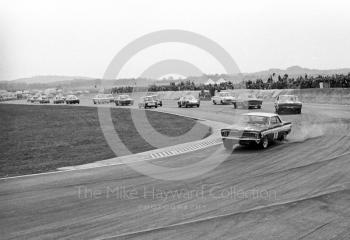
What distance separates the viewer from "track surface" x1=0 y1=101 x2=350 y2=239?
6.35 metres

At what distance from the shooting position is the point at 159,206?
7707 mm

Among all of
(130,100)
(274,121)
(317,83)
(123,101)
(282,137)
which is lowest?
(282,137)

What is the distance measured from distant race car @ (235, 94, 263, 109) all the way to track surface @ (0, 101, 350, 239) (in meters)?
20.9

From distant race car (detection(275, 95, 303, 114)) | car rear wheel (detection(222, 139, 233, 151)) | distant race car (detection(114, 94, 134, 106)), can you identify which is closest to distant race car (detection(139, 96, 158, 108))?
distant race car (detection(114, 94, 134, 106))

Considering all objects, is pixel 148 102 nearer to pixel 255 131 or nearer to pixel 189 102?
pixel 189 102

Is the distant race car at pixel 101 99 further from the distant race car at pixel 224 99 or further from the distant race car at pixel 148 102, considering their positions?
the distant race car at pixel 224 99

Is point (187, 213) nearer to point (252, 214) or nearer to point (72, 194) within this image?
point (252, 214)

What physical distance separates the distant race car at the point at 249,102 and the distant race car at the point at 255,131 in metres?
17.0

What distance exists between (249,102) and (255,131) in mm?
19259

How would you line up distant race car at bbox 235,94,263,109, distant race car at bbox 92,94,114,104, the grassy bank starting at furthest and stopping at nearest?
distant race car at bbox 92,94,114,104
distant race car at bbox 235,94,263,109
the grassy bank

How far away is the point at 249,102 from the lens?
33125 mm

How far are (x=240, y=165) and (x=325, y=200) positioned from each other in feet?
12.6

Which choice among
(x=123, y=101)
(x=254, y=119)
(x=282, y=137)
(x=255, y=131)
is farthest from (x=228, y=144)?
(x=123, y=101)

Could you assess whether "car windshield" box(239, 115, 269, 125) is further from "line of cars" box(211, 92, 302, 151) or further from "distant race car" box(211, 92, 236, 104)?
"distant race car" box(211, 92, 236, 104)
